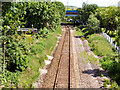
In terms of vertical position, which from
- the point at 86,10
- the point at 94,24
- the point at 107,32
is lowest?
the point at 107,32

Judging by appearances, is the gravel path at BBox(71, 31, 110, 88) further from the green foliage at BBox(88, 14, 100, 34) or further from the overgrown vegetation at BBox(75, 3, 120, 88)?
the green foliage at BBox(88, 14, 100, 34)

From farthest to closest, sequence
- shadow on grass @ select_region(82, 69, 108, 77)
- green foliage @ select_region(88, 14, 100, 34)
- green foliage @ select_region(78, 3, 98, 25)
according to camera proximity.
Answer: green foliage @ select_region(78, 3, 98, 25), green foliage @ select_region(88, 14, 100, 34), shadow on grass @ select_region(82, 69, 108, 77)

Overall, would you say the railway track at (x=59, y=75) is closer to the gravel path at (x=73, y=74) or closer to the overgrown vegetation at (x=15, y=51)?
the gravel path at (x=73, y=74)

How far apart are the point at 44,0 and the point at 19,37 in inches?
858

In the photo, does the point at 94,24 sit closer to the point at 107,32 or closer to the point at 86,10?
the point at 107,32

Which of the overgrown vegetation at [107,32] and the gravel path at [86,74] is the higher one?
the overgrown vegetation at [107,32]

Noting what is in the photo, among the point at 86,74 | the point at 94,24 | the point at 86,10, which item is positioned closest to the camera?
the point at 86,74

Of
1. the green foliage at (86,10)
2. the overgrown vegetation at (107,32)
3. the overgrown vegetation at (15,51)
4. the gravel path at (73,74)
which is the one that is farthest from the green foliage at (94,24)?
the overgrown vegetation at (15,51)

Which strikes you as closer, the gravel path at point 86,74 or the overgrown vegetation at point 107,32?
the gravel path at point 86,74

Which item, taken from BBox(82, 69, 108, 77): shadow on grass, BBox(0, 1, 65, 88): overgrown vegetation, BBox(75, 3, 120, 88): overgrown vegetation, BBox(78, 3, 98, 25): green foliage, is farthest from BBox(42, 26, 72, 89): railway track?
BBox(78, 3, 98, 25): green foliage

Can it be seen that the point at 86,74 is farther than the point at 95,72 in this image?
No

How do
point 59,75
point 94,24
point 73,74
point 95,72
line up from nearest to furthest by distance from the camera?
point 59,75 < point 73,74 < point 95,72 < point 94,24

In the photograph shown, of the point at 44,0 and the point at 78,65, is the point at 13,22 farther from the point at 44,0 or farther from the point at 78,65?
the point at 44,0

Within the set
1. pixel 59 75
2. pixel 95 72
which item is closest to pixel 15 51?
pixel 59 75
